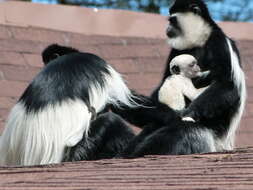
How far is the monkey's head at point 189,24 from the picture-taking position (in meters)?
5.12

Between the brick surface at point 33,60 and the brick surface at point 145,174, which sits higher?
the brick surface at point 145,174

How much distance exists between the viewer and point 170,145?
4.46 meters

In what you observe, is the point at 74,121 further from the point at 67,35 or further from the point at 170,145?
the point at 67,35

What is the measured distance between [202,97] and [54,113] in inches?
33.2

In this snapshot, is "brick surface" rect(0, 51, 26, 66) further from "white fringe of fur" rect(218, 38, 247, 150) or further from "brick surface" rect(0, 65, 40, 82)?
"white fringe of fur" rect(218, 38, 247, 150)

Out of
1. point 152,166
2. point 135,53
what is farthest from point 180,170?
point 135,53

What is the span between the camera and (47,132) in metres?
4.76

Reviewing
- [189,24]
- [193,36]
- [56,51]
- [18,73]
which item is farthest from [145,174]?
[18,73]

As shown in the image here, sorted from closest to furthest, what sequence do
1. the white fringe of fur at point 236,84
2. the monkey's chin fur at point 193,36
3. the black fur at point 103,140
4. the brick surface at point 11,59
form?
the black fur at point 103,140
the white fringe of fur at point 236,84
the monkey's chin fur at point 193,36
the brick surface at point 11,59

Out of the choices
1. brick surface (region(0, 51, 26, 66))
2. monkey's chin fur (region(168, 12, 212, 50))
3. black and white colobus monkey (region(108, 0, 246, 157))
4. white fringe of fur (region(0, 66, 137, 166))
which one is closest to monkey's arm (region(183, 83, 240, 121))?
black and white colobus monkey (region(108, 0, 246, 157))

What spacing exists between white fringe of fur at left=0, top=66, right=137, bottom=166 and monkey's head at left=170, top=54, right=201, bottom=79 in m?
0.49

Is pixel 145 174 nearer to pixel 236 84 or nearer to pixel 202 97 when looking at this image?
pixel 202 97

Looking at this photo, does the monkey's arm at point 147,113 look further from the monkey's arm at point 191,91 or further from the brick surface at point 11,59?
the brick surface at point 11,59

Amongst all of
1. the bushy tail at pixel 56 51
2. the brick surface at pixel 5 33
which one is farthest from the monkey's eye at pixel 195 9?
the brick surface at pixel 5 33
